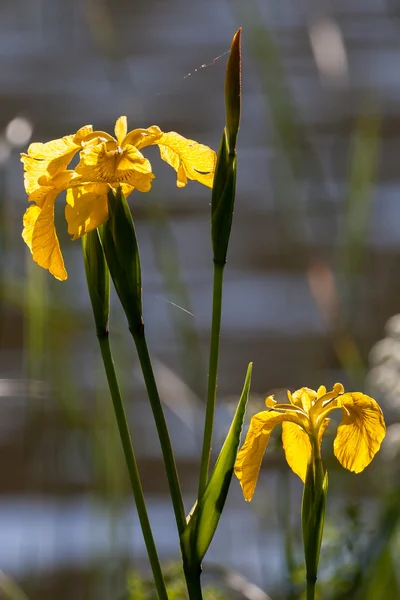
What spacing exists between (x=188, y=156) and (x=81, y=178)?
55 mm

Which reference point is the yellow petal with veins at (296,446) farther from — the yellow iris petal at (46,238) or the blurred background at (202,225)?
the blurred background at (202,225)

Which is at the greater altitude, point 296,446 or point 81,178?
point 81,178

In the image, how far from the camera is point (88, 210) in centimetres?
31

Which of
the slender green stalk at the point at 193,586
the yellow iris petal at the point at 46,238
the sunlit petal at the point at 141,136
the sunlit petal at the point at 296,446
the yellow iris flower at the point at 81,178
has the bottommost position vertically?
the slender green stalk at the point at 193,586

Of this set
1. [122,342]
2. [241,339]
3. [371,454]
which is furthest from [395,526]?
[241,339]

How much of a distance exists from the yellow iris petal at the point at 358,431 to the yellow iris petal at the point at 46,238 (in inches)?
4.6

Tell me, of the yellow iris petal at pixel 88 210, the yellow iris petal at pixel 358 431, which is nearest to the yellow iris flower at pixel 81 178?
the yellow iris petal at pixel 88 210

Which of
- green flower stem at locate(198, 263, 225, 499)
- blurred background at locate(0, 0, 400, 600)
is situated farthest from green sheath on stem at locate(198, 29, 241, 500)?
blurred background at locate(0, 0, 400, 600)

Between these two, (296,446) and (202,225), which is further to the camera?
(202,225)

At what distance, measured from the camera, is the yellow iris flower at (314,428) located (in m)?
0.34

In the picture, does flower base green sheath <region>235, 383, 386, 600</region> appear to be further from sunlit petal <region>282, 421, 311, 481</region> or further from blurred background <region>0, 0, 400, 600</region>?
blurred background <region>0, 0, 400, 600</region>

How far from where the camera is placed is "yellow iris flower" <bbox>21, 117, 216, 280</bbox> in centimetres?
31

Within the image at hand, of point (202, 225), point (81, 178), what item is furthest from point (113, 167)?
point (202, 225)

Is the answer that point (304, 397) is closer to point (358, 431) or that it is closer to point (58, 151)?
point (358, 431)
